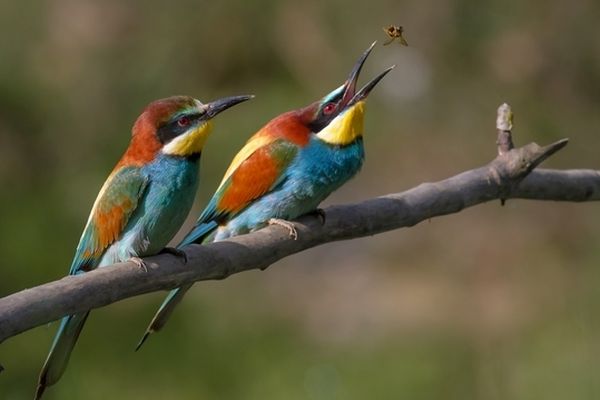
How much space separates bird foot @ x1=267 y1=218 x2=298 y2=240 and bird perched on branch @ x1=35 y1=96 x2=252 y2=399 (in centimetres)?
20

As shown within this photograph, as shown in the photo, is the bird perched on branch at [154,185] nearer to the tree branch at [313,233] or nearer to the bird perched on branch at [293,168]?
the tree branch at [313,233]

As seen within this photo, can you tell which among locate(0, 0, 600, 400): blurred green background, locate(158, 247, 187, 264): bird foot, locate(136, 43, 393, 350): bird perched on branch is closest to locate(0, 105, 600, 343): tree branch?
locate(158, 247, 187, 264): bird foot

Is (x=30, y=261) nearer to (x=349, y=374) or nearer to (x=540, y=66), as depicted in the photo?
(x=349, y=374)

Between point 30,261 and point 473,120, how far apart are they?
6.51ft

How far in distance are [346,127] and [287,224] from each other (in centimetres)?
35

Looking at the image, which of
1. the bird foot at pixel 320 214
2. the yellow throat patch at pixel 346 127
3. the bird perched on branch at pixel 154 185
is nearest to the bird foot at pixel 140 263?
the bird perched on branch at pixel 154 185

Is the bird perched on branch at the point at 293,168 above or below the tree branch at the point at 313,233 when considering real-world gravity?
above

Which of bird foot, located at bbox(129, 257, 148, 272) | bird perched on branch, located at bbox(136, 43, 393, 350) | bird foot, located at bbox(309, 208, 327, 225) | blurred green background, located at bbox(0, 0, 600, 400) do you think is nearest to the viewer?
bird foot, located at bbox(129, 257, 148, 272)

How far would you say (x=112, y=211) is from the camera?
243 centimetres

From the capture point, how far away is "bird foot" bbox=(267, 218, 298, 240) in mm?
2422

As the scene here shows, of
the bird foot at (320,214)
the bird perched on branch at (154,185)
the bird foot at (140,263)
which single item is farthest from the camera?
the bird foot at (320,214)

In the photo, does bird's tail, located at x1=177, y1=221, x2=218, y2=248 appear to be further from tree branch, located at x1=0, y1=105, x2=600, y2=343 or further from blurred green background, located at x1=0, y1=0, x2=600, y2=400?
blurred green background, located at x1=0, y1=0, x2=600, y2=400

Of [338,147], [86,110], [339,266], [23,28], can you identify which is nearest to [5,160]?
[86,110]

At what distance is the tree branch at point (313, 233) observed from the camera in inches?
72.3
